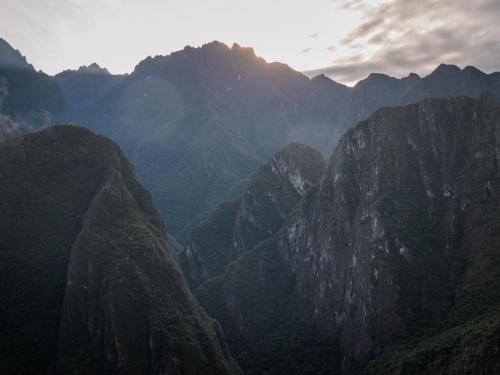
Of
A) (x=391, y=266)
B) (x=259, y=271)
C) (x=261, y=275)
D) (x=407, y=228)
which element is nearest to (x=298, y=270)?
(x=261, y=275)

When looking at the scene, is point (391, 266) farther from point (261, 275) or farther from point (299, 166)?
point (299, 166)

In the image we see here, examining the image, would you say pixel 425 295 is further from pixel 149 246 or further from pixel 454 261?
pixel 149 246

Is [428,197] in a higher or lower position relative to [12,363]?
higher

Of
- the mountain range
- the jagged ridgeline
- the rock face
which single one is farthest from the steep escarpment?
the rock face

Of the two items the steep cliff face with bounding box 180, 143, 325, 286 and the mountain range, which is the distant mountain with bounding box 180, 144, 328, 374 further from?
the mountain range

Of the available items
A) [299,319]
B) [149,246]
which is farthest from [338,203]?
[149,246]
